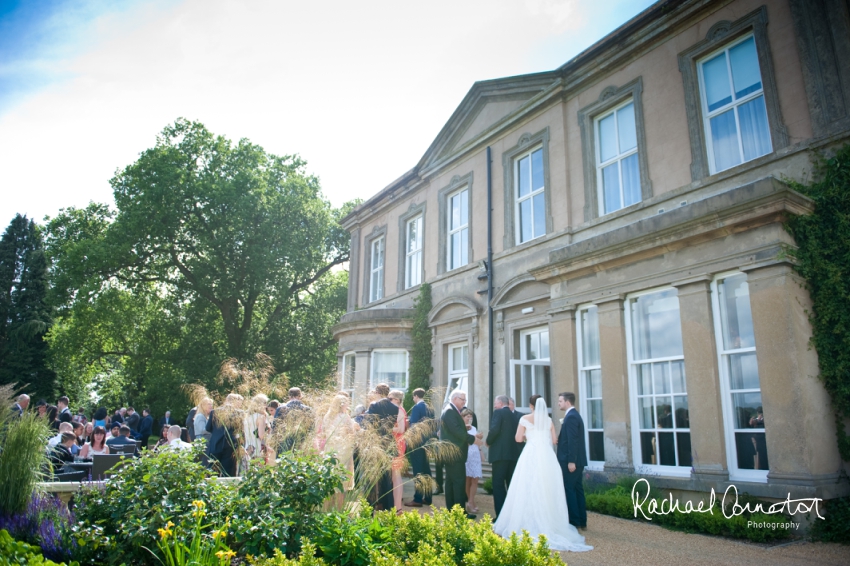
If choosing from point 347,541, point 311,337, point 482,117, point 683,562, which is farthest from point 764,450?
point 311,337

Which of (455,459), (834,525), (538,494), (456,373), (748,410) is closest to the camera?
(834,525)

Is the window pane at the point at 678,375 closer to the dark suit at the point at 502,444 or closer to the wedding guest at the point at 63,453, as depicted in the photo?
the dark suit at the point at 502,444

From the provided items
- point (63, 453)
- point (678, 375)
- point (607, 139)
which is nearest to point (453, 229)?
point (607, 139)

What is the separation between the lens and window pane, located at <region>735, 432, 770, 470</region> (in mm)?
7699

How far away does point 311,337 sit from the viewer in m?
29.0

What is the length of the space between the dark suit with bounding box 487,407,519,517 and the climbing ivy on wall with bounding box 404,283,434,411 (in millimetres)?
6777

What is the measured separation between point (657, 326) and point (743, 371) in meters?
1.57

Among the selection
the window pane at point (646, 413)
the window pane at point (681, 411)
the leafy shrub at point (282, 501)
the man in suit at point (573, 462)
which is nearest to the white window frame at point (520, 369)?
the window pane at point (646, 413)

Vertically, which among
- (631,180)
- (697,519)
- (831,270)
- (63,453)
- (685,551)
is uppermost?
(631,180)

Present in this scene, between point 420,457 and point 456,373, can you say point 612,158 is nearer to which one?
point 456,373

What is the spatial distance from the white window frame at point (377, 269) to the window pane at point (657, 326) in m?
10.5

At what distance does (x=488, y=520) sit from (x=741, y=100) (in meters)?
8.58

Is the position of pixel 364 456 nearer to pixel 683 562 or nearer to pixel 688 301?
pixel 683 562

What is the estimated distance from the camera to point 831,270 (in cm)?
755
